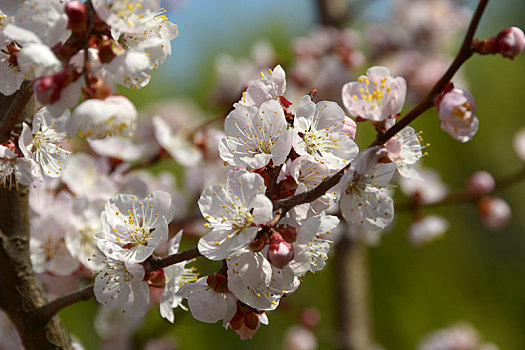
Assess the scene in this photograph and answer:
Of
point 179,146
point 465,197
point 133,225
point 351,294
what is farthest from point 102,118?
point 351,294

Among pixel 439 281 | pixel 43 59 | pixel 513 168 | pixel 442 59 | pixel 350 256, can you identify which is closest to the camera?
pixel 43 59

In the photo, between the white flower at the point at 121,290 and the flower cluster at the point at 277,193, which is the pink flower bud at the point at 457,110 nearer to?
the flower cluster at the point at 277,193

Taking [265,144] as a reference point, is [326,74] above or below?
below

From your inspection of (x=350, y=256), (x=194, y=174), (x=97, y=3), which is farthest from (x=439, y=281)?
(x=97, y=3)

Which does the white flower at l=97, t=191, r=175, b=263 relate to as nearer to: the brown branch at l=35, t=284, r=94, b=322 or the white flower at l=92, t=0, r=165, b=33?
the brown branch at l=35, t=284, r=94, b=322

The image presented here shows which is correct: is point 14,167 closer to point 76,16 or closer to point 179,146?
point 76,16

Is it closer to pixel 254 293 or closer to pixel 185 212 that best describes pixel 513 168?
pixel 185 212

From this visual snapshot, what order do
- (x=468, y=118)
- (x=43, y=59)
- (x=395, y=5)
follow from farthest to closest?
1. (x=395, y=5)
2. (x=468, y=118)
3. (x=43, y=59)
